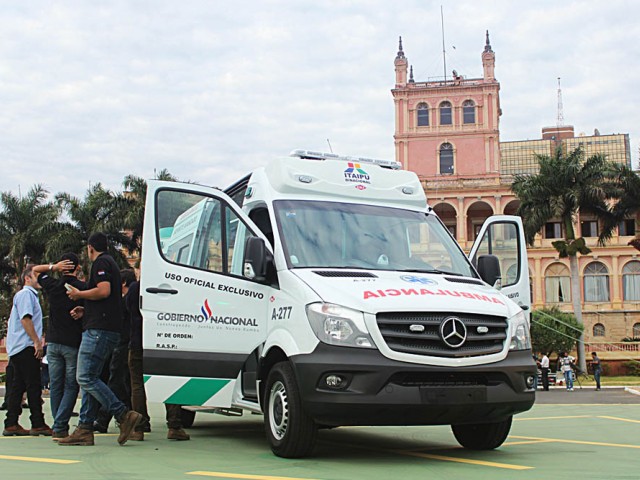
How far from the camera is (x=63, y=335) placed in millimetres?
8219

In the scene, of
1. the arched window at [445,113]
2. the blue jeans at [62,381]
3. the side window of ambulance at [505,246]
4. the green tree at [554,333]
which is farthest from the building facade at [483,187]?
the blue jeans at [62,381]

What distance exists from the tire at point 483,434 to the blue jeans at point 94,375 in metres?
3.24

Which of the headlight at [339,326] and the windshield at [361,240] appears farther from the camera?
the windshield at [361,240]

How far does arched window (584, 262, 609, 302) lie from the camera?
6588 cm

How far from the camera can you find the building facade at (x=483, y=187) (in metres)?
65.3

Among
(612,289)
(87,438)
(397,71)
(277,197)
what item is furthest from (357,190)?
(397,71)

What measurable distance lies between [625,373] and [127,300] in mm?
42769

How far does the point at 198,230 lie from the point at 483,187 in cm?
6055

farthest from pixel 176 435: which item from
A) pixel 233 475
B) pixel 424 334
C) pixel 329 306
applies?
pixel 424 334

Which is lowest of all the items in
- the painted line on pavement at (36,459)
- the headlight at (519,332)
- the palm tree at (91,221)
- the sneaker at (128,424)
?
the painted line on pavement at (36,459)

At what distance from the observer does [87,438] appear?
767cm

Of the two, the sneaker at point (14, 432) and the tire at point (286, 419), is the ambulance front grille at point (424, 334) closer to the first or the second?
the tire at point (286, 419)

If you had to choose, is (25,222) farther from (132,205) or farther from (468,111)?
(468,111)

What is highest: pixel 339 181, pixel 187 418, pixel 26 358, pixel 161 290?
pixel 339 181
